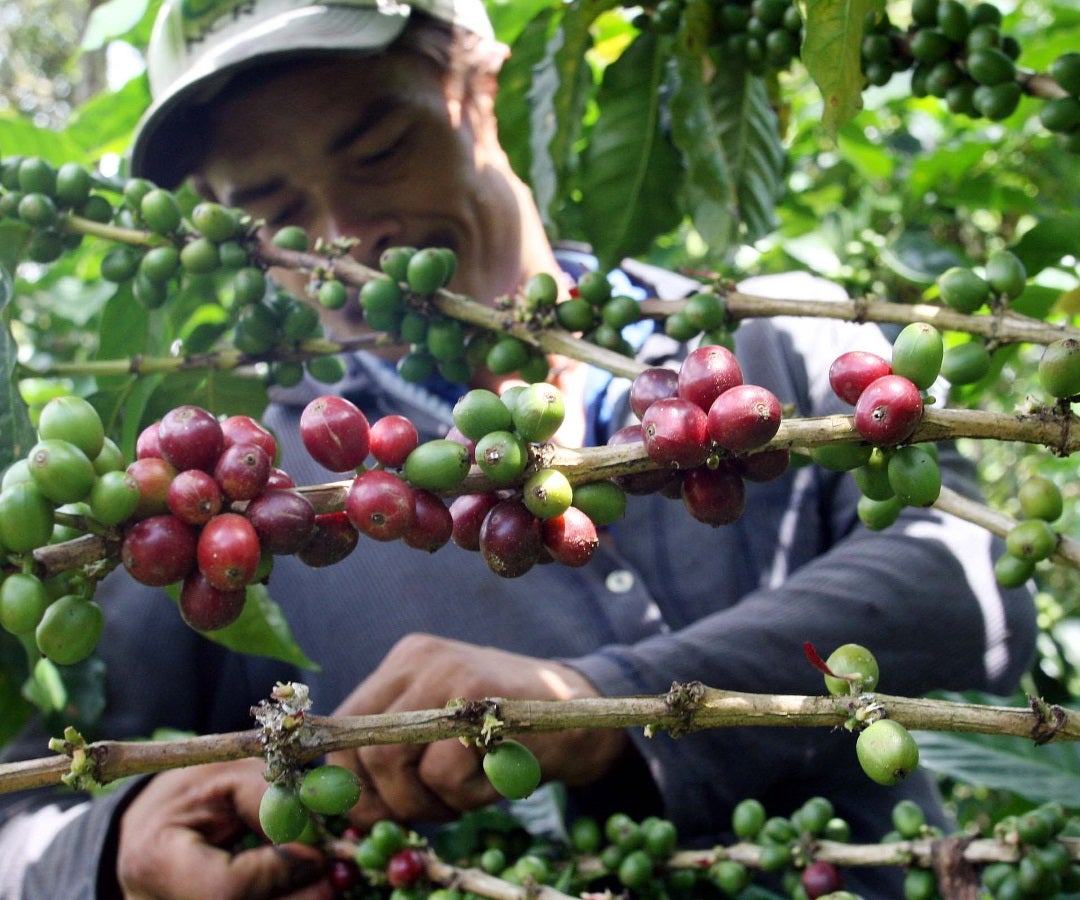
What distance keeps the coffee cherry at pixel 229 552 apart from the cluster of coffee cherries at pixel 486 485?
9 cm

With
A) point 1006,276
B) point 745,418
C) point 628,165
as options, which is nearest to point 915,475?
point 745,418

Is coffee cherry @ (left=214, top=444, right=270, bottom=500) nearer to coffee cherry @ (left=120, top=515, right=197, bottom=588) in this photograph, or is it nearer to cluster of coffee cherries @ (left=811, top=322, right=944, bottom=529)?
coffee cherry @ (left=120, top=515, right=197, bottom=588)

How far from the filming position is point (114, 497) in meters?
0.86

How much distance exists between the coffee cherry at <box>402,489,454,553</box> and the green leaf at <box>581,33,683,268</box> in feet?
4.01

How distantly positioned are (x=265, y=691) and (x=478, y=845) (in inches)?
41.0

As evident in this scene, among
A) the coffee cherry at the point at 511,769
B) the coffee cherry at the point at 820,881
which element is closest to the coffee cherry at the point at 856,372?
the coffee cherry at the point at 511,769

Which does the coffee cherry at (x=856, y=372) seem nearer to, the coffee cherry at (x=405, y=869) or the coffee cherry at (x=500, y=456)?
the coffee cherry at (x=500, y=456)

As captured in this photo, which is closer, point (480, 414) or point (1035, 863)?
point (480, 414)

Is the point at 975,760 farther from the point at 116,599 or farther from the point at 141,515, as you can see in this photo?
the point at 116,599

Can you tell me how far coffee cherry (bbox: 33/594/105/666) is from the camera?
3.03ft

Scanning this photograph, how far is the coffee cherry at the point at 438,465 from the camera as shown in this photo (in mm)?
898

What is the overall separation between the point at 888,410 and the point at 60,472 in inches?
28.1

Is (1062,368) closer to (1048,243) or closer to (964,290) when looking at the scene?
(964,290)

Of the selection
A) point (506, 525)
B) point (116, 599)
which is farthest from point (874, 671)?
point (116, 599)
